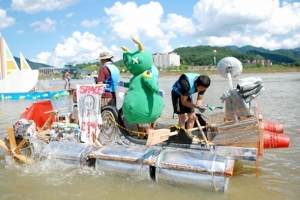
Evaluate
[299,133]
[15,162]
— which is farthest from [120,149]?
[299,133]

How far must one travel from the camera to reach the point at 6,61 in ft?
77.2

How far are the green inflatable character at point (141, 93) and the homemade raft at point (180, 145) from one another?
1.25ft

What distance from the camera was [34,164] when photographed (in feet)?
19.6

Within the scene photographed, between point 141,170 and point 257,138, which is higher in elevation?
point 257,138

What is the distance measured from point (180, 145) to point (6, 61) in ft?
A: 71.9

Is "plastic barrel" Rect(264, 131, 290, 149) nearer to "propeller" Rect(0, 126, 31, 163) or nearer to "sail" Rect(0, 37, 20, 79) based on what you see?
"propeller" Rect(0, 126, 31, 163)

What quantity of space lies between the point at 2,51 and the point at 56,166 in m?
20.8

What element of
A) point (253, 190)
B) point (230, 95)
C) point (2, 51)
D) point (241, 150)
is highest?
point (2, 51)

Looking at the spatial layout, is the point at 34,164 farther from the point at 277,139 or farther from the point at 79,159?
the point at 277,139

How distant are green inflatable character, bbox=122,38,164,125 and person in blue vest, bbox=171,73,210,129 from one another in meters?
0.38

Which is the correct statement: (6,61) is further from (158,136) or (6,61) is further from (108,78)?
(158,136)

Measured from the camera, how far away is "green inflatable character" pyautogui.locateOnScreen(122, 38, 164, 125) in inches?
207

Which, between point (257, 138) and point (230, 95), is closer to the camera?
point (257, 138)

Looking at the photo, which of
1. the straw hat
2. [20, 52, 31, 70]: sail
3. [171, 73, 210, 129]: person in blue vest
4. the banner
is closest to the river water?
the banner
